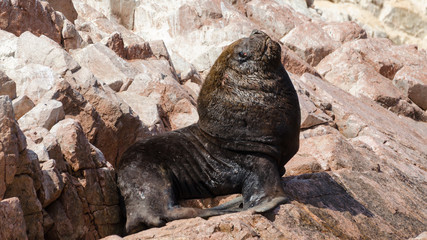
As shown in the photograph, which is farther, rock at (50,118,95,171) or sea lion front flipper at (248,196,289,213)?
rock at (50,118,95,171)

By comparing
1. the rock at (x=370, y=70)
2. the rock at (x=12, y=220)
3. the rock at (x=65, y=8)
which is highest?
the rock at (x=12, y=220)

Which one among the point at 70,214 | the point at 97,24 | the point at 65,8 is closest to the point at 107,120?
the point at 70,214

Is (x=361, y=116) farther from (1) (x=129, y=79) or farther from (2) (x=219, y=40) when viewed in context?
(1) (x=129, y=79)

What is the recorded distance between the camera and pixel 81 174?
590 cm

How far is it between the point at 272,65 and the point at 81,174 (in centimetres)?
204

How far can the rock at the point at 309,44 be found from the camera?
53.1 ft

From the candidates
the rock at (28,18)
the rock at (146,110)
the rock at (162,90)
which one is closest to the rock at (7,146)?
the rock at (146,110)

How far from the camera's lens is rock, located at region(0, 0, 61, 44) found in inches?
386

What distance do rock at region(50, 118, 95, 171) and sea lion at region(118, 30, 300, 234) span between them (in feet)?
1.36

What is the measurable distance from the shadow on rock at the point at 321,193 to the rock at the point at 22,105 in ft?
8.63

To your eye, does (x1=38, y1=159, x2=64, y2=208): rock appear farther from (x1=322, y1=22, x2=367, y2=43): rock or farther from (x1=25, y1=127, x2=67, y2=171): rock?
(x1=322, y1=22, x2=367, y2=43): rock

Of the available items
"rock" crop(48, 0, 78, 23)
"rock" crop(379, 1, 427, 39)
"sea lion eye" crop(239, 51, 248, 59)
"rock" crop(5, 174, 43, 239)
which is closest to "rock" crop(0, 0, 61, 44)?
"rock" crop(48, 0, 78, 23)

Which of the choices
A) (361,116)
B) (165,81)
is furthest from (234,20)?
(165,81)

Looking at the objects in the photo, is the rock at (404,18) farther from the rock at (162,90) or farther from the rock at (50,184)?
the rock at (50,184)
